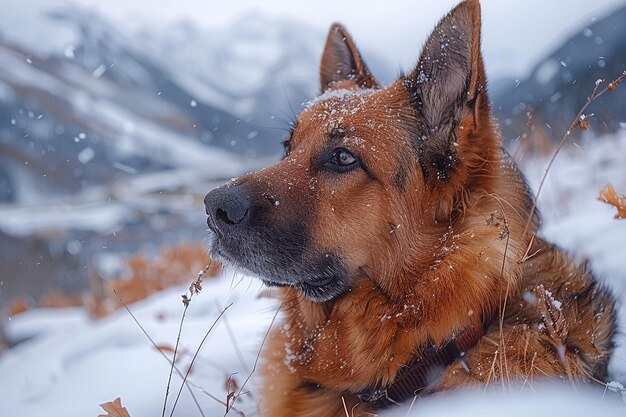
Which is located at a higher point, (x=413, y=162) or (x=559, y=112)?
(x=559, y=112)

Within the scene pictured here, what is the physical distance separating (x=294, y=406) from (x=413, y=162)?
1.43 metres

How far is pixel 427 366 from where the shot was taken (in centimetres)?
208

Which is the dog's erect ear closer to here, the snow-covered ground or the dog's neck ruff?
the dog's neck ruff

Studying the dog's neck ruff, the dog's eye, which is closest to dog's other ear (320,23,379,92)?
the dog's eye

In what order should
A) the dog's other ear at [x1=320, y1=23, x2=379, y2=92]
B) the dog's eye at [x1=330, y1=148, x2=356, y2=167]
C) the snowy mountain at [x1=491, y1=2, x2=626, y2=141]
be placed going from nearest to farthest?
the dog's eye at [x1=330, y1=148, x2=356, y2=167], the dog's other ear at [x1=320, y1=23, x2=379, y2=92], the snowy mountain at [x1=491, y1=2, x2=626, y2=141]

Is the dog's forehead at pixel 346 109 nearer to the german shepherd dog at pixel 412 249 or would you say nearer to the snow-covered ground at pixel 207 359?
the german shepherd dog at pixel 412 249

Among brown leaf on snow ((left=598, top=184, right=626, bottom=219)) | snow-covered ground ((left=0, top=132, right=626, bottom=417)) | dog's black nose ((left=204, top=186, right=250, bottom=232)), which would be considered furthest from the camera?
dog's black nose ((left=204, top=186, right=250, bottom=232))

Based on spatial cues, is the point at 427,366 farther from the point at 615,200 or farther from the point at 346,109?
the point at 346,109

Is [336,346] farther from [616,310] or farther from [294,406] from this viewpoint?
[616,310]

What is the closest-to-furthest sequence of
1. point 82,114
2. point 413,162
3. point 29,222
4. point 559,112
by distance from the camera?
point 413,162 → point 559,112 → point 29,222 → point 82,114

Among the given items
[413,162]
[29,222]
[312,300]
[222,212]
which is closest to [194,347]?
[312,300]

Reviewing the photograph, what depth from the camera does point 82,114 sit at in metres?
46.5

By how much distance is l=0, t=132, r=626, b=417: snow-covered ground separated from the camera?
1543mm

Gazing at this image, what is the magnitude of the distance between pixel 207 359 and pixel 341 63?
7.56ft
